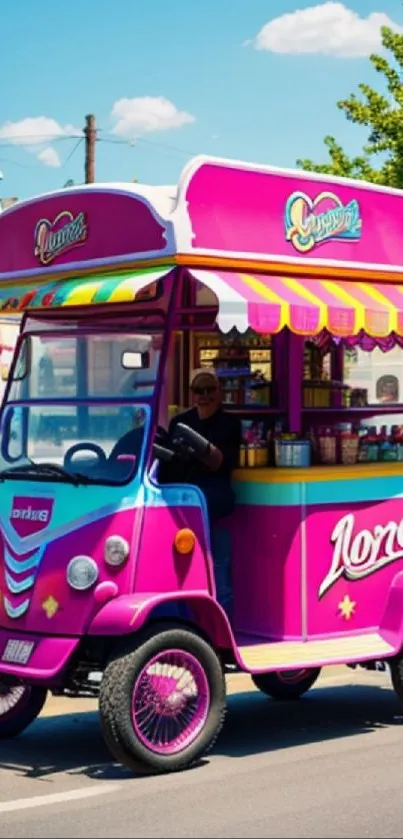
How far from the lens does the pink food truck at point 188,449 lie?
7.05 m

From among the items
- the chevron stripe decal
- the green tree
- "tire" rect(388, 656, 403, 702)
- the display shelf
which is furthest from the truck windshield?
the green tree

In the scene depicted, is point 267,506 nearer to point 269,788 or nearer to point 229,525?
point 229,525

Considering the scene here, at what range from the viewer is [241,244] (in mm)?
7488

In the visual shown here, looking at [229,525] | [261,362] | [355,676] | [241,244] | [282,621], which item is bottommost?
[355,676]

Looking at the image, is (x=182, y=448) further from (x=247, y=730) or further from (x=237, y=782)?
(x=247, y=730)

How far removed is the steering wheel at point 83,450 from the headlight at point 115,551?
0.56 meters

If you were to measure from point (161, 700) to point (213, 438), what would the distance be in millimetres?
1430

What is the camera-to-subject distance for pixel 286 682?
897 cm

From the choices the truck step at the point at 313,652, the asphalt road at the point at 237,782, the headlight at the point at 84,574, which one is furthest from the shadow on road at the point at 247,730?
the headlight at the point at 84,574

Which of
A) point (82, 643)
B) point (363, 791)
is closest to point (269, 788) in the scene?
point (363, 791)

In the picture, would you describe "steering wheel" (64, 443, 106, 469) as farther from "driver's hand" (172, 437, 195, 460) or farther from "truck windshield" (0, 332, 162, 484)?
"driver's hand" (172, 437, 195, 460)

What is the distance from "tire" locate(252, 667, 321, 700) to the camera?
8906 millimetres

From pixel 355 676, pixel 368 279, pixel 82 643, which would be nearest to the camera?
pixel 82 643

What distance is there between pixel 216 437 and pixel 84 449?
678 mm
